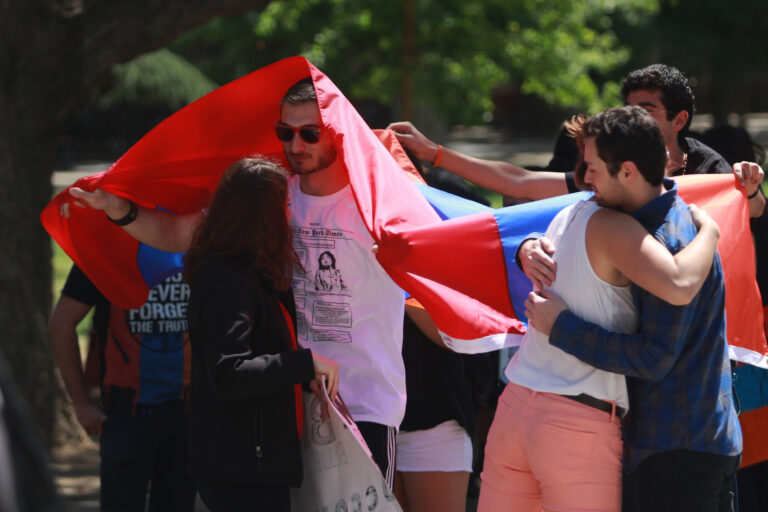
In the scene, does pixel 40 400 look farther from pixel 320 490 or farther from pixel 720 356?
pixel 720 356

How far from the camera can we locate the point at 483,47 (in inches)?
585

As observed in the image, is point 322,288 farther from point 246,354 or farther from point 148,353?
point 148,353

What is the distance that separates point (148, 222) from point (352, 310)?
0.96 meters

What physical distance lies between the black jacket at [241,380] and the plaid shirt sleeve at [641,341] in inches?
33.6

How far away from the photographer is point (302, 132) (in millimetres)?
3779

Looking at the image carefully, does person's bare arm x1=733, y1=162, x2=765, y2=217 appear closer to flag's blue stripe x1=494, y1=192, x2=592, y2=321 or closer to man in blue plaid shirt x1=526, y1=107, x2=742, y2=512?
flag's blue stripe x1=494, y1=192, x2=592, y2=321

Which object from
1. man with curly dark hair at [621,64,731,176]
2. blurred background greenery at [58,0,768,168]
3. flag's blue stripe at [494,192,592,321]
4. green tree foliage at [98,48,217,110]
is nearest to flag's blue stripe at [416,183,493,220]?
flag's blue stripe at [494,192,592,321]

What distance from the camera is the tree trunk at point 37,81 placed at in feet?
21.0

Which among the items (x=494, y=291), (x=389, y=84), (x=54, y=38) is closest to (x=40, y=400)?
(x=54, y=38)

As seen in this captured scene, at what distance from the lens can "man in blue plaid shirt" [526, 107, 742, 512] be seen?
2.96 metres

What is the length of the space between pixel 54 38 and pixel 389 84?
880 cm

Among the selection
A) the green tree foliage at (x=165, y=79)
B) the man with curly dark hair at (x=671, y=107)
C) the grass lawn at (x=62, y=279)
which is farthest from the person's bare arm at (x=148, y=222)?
the green tree foliage at (x=165, y=79)

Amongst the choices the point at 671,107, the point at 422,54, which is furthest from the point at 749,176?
the point at 422,54

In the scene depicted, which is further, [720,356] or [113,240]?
[113,240]
